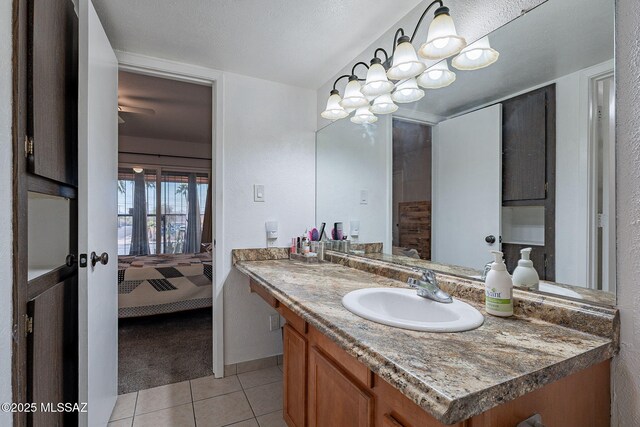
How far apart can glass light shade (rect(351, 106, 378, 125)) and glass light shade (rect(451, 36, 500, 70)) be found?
0.66 m

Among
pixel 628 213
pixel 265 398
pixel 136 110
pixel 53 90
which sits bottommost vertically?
pixel 265 398

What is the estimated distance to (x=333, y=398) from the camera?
1.01m

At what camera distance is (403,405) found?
0.71m

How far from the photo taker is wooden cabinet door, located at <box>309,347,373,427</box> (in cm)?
86

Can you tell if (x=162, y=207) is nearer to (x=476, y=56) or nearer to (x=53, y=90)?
(x=53, y=90)

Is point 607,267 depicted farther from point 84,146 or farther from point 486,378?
point 84,146

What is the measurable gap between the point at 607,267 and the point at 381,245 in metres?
1.07

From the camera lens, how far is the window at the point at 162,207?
5.09 meters

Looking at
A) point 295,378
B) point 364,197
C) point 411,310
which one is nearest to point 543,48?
point 411,310

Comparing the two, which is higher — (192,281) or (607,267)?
(607,267)

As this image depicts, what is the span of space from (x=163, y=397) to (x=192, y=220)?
405cm

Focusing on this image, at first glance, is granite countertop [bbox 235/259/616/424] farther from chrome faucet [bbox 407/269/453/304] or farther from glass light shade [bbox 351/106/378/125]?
glass light shade [bbox 351/106/378/125]

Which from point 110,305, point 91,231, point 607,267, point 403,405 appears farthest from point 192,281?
point 607,267

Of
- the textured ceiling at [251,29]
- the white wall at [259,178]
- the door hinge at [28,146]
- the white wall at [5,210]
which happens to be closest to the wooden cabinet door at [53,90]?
the door hinge at [28,146]
